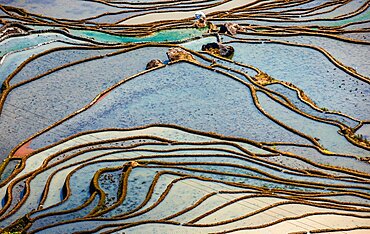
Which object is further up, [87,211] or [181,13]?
[181,13]

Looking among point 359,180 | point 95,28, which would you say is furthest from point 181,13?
point 359,180

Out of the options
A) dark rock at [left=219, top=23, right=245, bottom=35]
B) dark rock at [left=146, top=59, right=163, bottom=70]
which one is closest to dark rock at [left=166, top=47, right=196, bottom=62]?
dark rock at [left=146, top=59, right=163, bottom=70]

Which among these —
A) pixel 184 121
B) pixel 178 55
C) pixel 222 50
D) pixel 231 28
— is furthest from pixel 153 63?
pixel 231 28

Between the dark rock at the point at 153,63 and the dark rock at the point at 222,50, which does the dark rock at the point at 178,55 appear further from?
the dark rock at the point at 222,50

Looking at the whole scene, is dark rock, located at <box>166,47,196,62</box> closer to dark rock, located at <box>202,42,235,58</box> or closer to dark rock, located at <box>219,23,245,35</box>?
dark rock, located at <box>202,42,235,58</box>

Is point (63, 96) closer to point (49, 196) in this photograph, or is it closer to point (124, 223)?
point (49, 196)

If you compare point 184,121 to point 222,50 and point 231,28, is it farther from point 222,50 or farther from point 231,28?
point 231,28

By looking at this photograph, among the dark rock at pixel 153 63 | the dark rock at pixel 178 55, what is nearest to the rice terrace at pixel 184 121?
the dark rock at pixel 178 55
